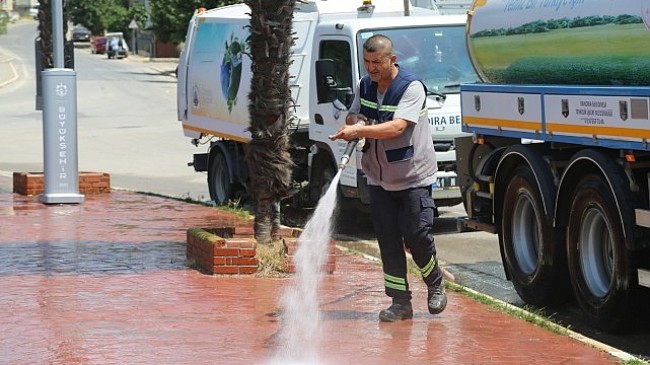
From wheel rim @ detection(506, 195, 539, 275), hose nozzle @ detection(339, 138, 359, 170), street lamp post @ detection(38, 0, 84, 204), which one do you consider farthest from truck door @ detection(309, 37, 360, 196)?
hose nozzle @ detection(339, 138, 359, 170)

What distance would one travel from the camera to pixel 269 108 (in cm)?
1053

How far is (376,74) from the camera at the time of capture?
27.4ft

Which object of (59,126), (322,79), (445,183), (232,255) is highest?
(322,79)

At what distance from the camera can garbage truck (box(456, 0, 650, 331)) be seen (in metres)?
8.53

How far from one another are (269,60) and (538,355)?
396cm

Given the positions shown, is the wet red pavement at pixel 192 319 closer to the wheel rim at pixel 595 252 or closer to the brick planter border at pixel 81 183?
the wheel rim at pixel 595 252

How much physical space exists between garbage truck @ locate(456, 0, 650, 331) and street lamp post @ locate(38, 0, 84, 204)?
20.6ft

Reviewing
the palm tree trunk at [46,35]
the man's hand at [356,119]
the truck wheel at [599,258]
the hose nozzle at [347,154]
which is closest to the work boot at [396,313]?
the hose nozzle at [347,154]

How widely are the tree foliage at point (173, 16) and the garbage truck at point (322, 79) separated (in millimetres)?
36561

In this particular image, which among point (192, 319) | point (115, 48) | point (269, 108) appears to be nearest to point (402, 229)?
point (192, 319)

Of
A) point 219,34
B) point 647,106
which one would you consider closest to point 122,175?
point 219,34

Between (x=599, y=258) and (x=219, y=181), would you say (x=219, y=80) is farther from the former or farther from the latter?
(x=599, y=258)

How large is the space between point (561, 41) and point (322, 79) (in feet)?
15.9

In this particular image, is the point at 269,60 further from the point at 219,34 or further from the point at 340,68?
the point at 219,34
